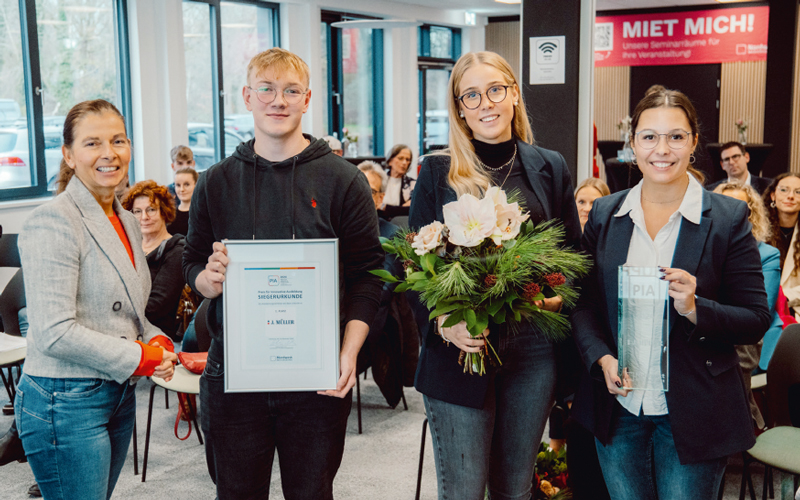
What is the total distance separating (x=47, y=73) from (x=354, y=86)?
5.72 metres

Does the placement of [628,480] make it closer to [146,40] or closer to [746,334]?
[746,334]

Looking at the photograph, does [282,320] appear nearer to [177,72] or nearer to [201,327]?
[201,327]

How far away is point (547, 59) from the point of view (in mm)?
5379

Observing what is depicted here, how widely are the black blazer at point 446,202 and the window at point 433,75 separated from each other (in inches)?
472

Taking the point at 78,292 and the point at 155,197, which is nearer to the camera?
the point at 78,292

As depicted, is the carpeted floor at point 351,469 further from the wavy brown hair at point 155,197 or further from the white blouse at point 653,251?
the white blouse at point 653,251

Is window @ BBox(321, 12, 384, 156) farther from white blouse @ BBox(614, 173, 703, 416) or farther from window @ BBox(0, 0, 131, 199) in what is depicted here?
white blouse @ BBox(614, 173, 703, 416)

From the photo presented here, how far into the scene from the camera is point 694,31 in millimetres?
13297

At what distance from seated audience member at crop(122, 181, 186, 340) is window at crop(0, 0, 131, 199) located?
3.74 m

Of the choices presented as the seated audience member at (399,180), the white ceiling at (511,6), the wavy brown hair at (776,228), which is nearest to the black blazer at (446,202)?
the wavy brown hair at (776,228)

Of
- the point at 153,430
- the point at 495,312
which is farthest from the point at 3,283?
the point at 495,312

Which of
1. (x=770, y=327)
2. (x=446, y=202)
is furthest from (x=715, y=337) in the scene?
(x=770, y=327)

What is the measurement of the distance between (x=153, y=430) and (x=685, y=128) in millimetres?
3482

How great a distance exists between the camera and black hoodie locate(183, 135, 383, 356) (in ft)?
5.69
